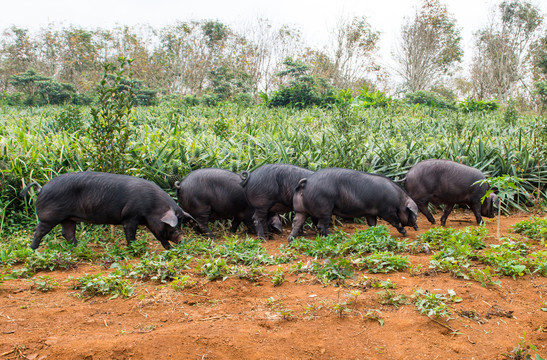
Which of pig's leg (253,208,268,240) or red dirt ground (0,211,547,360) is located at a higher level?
red dirt ground (0,211,547,360)

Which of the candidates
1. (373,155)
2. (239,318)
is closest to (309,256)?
(239,318)

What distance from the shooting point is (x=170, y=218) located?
4293 millimetres

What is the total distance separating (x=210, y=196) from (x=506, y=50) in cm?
3125

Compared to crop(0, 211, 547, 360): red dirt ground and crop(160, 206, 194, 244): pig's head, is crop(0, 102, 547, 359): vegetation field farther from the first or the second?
crop(160, 206, 194, 244): pig's head

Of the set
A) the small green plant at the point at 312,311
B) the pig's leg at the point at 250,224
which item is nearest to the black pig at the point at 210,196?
the pig's leg at the point at 250,224

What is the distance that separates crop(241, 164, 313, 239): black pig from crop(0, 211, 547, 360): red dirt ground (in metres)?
1.84

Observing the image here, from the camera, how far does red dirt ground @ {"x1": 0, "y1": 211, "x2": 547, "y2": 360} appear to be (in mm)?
2209

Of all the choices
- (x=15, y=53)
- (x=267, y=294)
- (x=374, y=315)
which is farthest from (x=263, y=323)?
(x=15, y=53)

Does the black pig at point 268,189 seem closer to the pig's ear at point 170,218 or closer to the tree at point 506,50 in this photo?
the pig's ear at point 170,218

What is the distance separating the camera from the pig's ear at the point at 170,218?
4.21m

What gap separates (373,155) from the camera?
695cm

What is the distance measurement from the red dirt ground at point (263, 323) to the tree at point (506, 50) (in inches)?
1158

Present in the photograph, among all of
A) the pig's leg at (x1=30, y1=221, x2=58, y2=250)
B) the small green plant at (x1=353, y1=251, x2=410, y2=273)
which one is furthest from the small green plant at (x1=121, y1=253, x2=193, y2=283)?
the small green plant at (x1=353, y1=251, x2=410, y2=273)

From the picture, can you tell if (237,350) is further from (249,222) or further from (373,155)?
(373,155)
